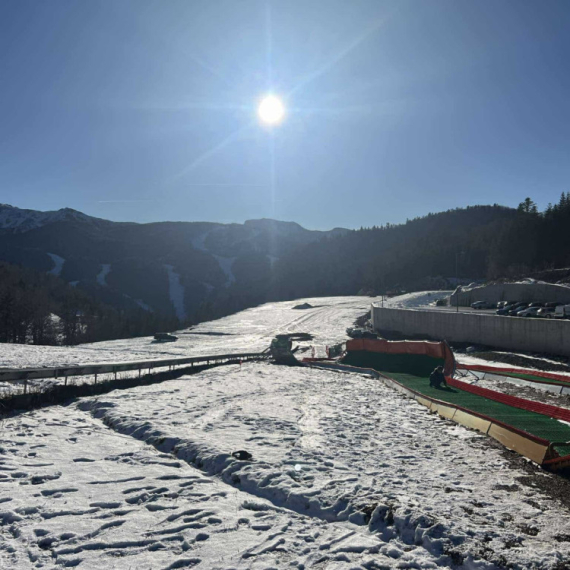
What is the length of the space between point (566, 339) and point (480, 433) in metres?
22.2

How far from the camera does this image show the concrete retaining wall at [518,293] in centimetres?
5106

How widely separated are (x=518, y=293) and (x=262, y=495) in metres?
58.9

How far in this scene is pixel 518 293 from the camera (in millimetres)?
56062

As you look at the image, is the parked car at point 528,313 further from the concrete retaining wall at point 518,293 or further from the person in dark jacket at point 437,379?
the person in dark jacket at point 437,379

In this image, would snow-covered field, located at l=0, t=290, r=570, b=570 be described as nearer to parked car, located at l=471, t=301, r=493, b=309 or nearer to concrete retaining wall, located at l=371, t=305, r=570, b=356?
concrete retaining wall, located at l=371, t=305, r=570, b=356

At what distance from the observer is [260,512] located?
6.68 m

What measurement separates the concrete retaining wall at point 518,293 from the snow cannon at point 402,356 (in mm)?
25257

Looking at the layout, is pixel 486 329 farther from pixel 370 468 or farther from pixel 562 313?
pixel 370 468

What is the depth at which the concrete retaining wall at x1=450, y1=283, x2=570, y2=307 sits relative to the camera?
5106 cm

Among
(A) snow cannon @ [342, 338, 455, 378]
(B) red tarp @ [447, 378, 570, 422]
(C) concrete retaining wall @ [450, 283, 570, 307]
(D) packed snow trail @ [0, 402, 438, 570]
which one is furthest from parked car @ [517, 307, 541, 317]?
(D) packed snow trail @ [0, 402, 438, 570]

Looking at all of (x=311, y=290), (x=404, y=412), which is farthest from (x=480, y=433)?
(x=311, y=290)

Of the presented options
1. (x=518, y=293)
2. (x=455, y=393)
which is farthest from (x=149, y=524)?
(x=518, y=293)

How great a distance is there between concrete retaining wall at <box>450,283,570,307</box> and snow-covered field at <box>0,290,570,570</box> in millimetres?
46768

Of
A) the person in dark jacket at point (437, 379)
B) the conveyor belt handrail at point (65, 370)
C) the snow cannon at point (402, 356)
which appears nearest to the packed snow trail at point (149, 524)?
the conveyor belt handrail at point (65, 370)
